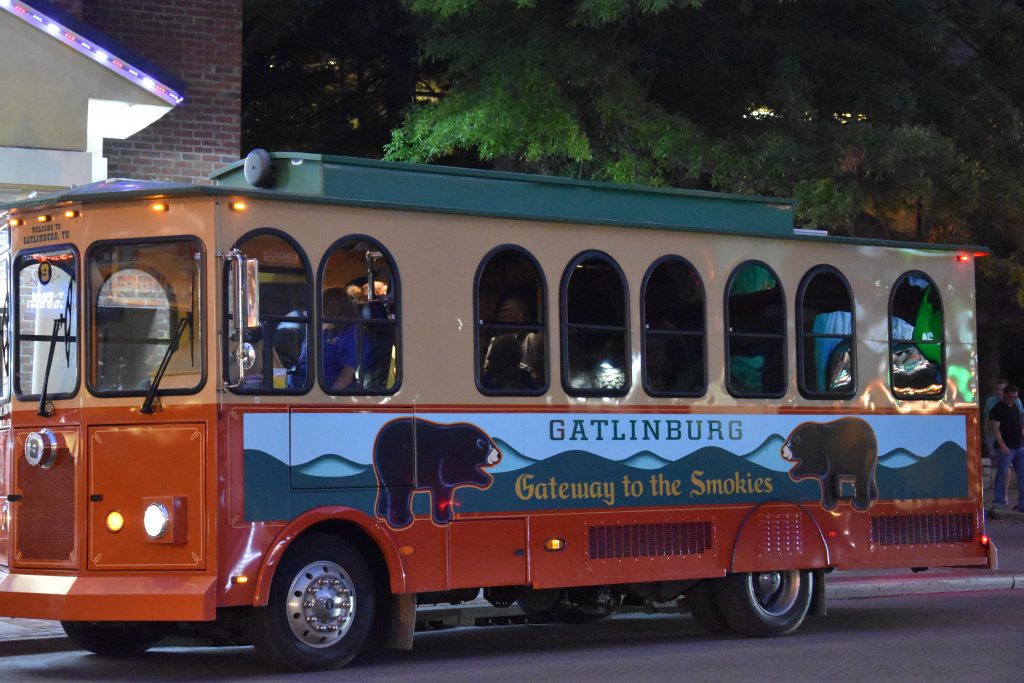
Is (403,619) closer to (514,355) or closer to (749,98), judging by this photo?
(514,355)

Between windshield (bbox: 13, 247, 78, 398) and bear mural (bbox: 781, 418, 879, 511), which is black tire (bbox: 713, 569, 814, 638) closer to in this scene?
bear mural (bbox: 781, 418, 879, 511)

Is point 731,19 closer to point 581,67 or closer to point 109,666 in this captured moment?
point 581,67

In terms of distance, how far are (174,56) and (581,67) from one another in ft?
12.8

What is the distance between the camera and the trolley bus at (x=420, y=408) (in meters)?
9.19

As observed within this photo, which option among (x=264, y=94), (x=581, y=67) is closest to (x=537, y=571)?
(x=581, y=67)

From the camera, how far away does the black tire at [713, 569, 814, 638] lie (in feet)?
37.7

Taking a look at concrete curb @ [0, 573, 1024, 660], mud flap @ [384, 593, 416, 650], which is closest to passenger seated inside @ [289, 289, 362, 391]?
mud flap @ [384, 593, 416, 650]

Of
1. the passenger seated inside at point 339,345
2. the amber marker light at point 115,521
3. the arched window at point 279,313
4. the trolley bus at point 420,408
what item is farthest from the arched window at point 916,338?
the amber marker light at point 115,521

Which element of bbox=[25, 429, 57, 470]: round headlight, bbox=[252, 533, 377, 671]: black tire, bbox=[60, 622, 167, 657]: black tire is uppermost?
bbox=[25, 429, 57, 470]: round headlight

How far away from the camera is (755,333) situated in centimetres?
1167

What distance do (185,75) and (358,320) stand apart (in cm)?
664

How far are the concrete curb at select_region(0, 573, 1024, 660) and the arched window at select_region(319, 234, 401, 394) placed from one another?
7.66 feet

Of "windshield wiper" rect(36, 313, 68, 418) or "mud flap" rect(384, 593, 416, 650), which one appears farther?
"mud flap" rect(384, 593, 416, 650)

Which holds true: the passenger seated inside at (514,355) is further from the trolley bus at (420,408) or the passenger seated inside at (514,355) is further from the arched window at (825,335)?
the arched window at (825,335)
